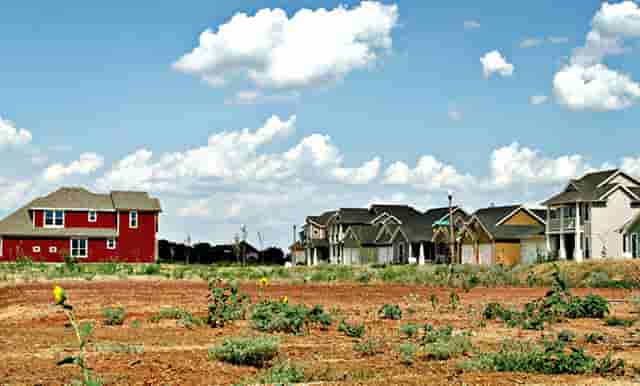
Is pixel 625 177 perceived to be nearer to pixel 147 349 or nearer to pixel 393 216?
pixel 393 216

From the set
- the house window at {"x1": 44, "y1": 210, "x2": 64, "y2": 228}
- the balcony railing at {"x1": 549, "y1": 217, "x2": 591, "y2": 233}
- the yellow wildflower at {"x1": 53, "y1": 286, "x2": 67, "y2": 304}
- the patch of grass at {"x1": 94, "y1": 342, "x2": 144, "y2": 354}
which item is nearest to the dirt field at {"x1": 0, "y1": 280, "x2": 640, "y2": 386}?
the patch of grass at {"x1": 94, "y1": 342, "x2": 144, "y2": 354}

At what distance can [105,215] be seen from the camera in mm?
65062

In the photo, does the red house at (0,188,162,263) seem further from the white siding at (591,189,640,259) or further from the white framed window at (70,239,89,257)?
the white siding at (591,189,640,259)

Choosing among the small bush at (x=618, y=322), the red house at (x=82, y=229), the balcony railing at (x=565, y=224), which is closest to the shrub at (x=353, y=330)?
the small bush at (x=618, y=322)

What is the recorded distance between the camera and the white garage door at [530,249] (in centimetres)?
6118

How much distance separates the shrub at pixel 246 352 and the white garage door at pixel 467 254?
5724cm

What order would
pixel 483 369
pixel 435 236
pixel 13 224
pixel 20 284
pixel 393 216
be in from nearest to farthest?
pixel 483 369 < pixel 20 284 < pixel 13 224 < pixel 435 236 < pixel 393 216

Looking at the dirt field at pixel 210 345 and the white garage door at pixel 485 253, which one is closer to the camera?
the dirt field at pixel 210 345

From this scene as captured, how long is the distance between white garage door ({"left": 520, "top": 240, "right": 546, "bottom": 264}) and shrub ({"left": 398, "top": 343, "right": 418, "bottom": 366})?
51.4 meters

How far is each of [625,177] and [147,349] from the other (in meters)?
49.9

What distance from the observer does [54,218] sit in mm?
64625

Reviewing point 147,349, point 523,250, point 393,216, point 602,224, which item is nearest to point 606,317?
point 147,349

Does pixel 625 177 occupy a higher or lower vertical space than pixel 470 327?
higher

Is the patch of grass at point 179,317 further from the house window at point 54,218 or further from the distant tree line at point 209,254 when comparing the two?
the distant tree line at point 209,254
